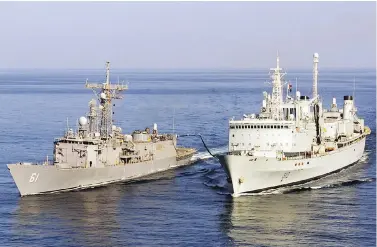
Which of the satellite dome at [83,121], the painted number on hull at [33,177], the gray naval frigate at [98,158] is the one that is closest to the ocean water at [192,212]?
the gray naval frigate at [98,158]

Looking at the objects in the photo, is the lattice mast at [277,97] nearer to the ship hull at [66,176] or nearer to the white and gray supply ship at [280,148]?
the white and gray supply ship at [280,148]

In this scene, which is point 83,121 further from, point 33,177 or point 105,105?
point 33,177

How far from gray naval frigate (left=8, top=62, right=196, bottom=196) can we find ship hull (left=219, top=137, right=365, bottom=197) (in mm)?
12189

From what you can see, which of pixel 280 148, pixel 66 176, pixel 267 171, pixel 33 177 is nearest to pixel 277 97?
pixel 280 148

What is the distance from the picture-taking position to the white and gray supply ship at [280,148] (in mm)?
54844

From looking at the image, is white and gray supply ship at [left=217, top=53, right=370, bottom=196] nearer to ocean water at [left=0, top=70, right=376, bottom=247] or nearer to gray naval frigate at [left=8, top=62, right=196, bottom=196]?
ocean water at [left=0, top=70, right=376, bottom=247]

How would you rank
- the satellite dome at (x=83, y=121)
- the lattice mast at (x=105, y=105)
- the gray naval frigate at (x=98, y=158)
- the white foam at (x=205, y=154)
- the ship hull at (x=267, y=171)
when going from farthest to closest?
the white foam at (x=205, y=154)
the lattice mast at (x=105, y=105)
the satellite dome at (x=83, y=121)
the gray naval frigate at (x=98, y=158)
the ship hull at (x=267, y=171)

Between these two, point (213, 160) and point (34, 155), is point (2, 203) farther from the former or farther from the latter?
point (213, 160)

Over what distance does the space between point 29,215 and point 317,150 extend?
91.9 feet

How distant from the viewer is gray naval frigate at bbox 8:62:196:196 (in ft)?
183

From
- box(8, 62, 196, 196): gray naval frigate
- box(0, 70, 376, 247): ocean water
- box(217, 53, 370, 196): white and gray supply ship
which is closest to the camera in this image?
box(0, 70, 376, 247): ocean water

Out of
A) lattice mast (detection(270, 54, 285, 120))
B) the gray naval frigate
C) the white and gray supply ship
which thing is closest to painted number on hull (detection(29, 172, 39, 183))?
the gray naval frigate

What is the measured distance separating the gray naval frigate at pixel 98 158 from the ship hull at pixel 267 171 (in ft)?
40.0

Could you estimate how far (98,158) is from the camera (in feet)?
201
